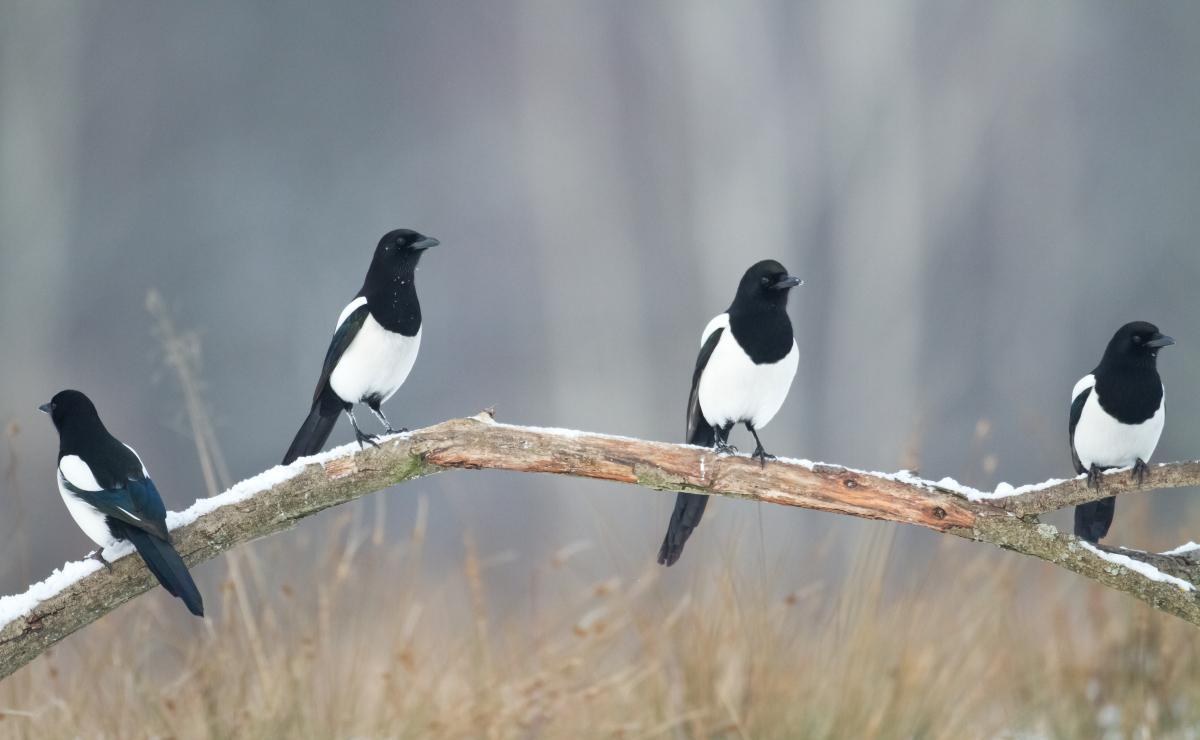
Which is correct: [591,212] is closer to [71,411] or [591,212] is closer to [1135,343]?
[1135,343]

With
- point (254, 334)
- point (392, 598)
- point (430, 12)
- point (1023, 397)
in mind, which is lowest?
point (392, 598)

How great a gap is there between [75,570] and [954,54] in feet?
22.3

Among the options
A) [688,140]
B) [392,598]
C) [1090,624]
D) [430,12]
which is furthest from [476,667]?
[430,12]

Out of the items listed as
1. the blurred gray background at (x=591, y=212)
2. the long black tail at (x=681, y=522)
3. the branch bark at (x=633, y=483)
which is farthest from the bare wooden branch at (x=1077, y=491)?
the blurred gray background at (x=591, y=212)

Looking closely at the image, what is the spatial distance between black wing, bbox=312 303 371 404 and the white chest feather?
2.00 feet

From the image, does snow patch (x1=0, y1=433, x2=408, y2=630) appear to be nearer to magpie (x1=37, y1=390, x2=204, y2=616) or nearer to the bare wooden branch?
magpie (x1=37, y1=390, x2=204, y2=616)

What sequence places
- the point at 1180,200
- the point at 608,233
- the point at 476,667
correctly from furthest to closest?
the point at 1180,200
the point at 608,233
the point at 476,667

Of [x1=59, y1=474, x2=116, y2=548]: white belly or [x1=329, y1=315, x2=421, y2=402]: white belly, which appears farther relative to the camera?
[x1=329, y1=315, x2=421, y2=402]: white belly

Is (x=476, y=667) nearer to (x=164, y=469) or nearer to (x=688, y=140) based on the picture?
(x=688, y=140)

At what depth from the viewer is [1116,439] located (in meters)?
2.90

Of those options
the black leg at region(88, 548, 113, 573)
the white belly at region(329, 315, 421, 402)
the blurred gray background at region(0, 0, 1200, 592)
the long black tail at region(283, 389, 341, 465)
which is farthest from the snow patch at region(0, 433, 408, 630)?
the blurred gray background at region(0, 0, 1200, 592)

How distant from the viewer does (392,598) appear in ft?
12.0

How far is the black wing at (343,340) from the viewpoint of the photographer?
2.99 meters

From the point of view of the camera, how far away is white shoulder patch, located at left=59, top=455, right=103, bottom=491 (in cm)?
245
